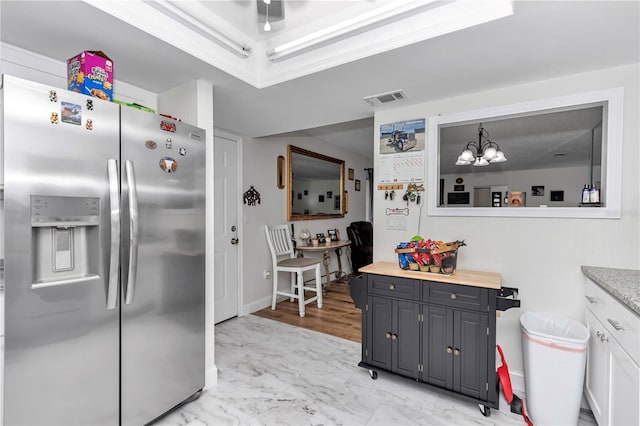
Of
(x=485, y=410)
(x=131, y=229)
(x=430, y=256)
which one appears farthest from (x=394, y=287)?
(x=131, y=229)

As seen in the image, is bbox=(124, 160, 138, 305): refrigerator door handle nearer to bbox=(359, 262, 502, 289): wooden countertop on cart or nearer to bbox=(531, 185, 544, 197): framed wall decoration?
bbox=(359, 262, 502, 289): wooden countertop on cart

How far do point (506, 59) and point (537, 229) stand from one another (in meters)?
1.16

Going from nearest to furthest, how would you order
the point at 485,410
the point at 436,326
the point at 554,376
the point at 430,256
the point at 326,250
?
the point at 554,376, the point at 485,410, the point at 436,326, the point at 430,256, the point at 326,250

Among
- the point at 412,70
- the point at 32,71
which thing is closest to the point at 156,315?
the point at 32,71

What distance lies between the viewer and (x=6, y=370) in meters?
1.19

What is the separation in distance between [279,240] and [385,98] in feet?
7.66

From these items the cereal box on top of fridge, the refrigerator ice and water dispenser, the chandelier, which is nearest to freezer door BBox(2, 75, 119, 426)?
the refrigerator ice and water dispenser

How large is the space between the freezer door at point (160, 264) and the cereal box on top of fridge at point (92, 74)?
17cm

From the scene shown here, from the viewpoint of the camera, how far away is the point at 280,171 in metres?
4.11

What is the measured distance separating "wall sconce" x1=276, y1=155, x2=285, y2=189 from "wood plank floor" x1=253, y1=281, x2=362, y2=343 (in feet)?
5.40

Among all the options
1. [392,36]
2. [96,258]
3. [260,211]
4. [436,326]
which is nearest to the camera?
[96,258]

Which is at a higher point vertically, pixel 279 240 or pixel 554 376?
pixel 279 240

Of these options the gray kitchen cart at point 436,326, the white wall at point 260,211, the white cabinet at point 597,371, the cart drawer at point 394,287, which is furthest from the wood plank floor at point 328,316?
the white cabinet at point 597,371

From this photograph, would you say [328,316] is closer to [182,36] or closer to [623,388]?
[623,388]
